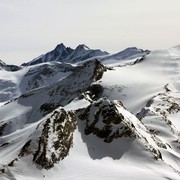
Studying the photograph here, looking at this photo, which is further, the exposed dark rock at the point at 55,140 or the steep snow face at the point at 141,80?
the steep snow face at the point at 141,80

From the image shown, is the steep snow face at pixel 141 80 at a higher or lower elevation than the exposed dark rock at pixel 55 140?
lower

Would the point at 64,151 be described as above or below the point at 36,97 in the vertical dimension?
above

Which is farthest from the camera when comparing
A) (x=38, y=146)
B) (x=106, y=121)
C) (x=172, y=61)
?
(x=172, y=61)

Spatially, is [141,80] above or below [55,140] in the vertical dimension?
below

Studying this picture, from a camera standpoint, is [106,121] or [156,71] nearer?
[106,121]

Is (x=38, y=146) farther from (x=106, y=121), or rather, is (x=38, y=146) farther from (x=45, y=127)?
(x=106, y=121)

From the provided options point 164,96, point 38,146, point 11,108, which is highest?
point 38,146

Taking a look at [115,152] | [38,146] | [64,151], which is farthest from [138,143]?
[38,146]

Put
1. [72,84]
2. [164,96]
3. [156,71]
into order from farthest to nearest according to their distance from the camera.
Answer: [156,71] → [72,84] → [164,96]

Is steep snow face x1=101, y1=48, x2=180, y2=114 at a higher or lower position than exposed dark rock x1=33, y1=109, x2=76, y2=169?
lower

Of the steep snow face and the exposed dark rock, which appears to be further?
the steep snow face

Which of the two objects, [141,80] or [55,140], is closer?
[55,140]
